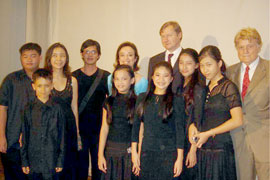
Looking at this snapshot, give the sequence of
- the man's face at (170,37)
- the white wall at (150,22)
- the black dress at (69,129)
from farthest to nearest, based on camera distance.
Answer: the white wall at (150,22), the man's face at (170,37), the black dress at (69,129)

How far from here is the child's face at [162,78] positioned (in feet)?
7.18

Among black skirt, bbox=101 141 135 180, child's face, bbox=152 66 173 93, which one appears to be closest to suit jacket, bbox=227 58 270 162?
child's face, bbox=152 66 173 93

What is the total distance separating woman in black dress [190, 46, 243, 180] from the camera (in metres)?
2.09

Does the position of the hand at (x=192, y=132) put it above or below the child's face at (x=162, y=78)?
below

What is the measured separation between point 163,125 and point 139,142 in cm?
29

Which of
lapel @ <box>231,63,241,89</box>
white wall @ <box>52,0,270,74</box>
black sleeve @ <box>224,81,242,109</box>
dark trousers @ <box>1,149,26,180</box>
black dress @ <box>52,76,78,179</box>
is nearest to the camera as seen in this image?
black sleeve @ <box>224,81,242,109</box>

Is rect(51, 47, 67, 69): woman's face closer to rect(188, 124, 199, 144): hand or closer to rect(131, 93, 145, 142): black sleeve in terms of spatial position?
rect(131, 93, 145, 142): black sleeve

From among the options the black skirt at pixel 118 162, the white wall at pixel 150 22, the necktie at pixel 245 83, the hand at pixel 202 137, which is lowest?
the black skirt at pixel 118 162

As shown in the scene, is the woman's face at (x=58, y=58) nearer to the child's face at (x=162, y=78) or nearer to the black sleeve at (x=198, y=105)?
the child's face at (x=162, y=78)

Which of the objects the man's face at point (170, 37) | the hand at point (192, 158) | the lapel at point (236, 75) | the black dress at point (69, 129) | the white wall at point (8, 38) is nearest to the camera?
the hand at point (192, 158)

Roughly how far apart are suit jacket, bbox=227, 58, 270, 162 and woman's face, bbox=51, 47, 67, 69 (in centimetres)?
176

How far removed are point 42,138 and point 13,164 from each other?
2.28 ft

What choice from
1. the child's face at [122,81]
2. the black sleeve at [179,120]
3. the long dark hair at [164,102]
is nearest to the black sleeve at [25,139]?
the child's face at [122,81]

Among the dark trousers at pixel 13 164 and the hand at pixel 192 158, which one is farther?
the dark trousers at pixel 13 164
